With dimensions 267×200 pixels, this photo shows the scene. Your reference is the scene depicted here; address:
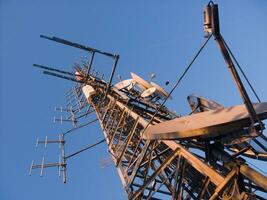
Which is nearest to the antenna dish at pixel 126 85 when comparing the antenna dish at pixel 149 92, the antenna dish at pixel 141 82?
the antenna dish at pixel 141 82

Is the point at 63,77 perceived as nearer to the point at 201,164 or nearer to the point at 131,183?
the point at 131,183

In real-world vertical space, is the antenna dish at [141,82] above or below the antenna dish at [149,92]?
above

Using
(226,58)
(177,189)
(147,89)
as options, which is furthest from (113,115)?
(226,58)

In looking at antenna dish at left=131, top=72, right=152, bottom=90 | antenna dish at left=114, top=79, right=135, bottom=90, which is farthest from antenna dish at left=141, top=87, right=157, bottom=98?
antenna dish at left=114, top=79, right=135, bottom=90

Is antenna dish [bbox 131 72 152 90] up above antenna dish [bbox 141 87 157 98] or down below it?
above

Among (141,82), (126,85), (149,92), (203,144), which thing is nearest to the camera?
(203,144)

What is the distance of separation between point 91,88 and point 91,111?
54.2 inches

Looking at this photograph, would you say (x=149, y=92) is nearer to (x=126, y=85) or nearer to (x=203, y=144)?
(x=126, y=85)

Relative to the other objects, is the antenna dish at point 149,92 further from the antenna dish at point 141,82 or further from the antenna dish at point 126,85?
the antenna dish at point 126,85

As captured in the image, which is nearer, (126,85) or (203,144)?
(203,144)

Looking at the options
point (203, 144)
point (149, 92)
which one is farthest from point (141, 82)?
point (203, 144)

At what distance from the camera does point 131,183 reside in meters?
9.98

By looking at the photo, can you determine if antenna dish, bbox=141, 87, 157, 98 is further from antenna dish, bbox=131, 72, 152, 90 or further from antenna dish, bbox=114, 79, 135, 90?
antenna dish, bbox=114, 79, 135, 90

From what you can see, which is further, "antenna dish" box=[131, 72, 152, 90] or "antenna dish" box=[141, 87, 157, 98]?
"antenna dish" box=[131, 72, 152, 90]
